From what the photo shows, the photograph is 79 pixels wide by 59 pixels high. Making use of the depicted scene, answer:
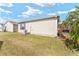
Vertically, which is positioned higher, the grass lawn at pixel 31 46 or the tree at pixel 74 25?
the tree at pixel 74 25

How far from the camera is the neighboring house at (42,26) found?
6.21 feet

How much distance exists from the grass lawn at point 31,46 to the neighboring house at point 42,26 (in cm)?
4

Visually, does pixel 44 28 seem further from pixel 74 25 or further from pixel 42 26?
pixel 74 25

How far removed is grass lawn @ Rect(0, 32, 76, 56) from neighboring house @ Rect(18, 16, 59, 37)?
39 mm

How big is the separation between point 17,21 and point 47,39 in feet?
0.90

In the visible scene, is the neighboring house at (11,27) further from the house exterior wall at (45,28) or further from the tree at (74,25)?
the tree at (74,25)

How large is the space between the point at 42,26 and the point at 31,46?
18 cm

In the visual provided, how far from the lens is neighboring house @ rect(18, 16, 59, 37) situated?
1893 mm

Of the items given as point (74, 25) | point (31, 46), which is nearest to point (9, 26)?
point (31, 46)

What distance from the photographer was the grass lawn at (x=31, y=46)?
1.86 metres

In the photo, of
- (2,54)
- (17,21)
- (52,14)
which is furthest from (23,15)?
(2,54)

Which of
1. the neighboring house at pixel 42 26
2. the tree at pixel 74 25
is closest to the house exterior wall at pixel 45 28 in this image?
the neighboring house at pixel 42 26

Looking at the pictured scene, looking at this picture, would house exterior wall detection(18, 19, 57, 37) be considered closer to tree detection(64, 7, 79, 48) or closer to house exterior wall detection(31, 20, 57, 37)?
house exterior wall detection(31, 20, 57, 37)

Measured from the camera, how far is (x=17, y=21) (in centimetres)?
189
